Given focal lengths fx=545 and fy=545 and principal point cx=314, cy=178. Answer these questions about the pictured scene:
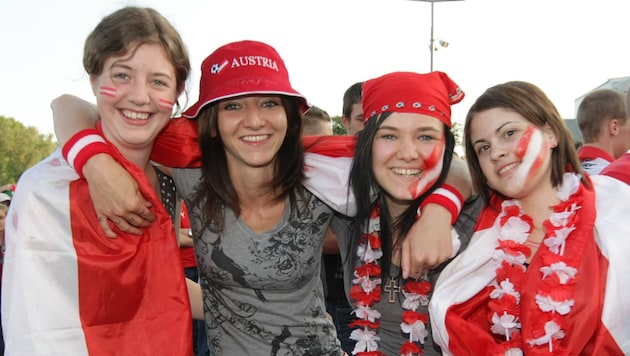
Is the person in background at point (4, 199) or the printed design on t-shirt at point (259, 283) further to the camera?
the person in background at point (4, 199)

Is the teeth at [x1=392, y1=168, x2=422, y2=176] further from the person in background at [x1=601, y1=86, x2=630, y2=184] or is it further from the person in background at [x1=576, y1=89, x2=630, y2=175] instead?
the person in background at [x1=576, y1=89, x2=630, y2=175]

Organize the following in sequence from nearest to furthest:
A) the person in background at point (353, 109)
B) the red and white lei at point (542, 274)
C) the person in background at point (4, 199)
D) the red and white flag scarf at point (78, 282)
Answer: the red and white flag scarf at point (78, 282) → the red and white lei at point (542, 274) → the person in background at point (353, 109) → the person in background at point (4, 199)

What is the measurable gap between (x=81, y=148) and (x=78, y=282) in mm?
468

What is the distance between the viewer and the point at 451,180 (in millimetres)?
2244

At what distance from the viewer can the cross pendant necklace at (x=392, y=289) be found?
7.59 feet

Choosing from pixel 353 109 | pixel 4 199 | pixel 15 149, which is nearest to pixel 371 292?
pixel 353 109

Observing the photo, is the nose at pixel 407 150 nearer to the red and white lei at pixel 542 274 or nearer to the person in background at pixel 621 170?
the red and white lei at pixel 542 274

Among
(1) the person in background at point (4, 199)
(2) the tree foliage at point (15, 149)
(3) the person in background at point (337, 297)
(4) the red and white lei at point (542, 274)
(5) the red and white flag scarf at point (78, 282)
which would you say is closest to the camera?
(5) the red and white flag scarf at point (78, 282)

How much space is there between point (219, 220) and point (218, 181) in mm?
188

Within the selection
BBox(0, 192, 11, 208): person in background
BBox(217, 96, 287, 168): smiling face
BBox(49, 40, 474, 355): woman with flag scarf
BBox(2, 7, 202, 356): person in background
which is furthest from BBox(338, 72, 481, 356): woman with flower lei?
BBox(0, 192, 11, 208): person in background

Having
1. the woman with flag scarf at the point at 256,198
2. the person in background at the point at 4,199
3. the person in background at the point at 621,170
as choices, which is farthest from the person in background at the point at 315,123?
the person in background at the point at 4,199

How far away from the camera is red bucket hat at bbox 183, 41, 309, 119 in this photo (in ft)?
7.26

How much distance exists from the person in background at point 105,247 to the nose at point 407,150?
0.94 m

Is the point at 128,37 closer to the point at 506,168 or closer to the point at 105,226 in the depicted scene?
the point at 105,226
